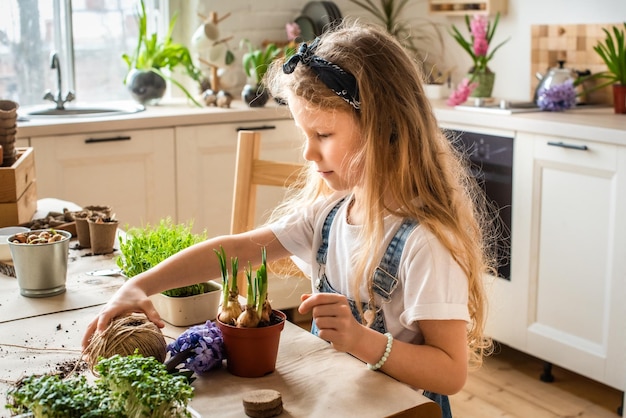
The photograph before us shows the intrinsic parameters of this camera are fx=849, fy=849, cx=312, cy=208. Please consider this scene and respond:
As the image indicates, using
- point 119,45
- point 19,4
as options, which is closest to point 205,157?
point 119,45

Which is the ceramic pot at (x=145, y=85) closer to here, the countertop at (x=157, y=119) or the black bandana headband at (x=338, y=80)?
the countertop at (x=157, y=119)

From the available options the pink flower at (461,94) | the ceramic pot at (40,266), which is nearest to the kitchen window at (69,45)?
the pink flower at (461,94)

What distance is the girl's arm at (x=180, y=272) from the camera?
130 centimetres

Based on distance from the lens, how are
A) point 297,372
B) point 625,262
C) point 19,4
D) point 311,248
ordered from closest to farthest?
point 297,372 < point 311,248 < point 625,262 < point 19,4

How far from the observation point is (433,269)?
1.33m

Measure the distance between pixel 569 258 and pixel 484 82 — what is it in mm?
912

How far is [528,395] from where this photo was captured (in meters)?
2.96

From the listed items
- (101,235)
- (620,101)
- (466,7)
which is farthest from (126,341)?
(466,7)

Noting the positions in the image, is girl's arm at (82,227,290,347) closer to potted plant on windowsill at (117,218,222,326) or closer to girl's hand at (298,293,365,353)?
potted plant on windowsill at (117,218,222,326)

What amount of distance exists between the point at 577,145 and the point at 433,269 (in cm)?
162

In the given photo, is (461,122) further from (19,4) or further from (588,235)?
(19,4)

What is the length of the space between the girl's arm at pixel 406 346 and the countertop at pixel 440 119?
1.56 m

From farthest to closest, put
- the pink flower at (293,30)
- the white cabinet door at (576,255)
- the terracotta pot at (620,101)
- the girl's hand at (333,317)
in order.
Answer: the pink flower at (293,30) < the terracotta pot at (620,101) < the white cabinet door at (576,255) < the girl's hand at (333,317)

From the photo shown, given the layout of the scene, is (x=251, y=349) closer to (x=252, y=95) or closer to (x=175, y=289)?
(x=175, y=289)
